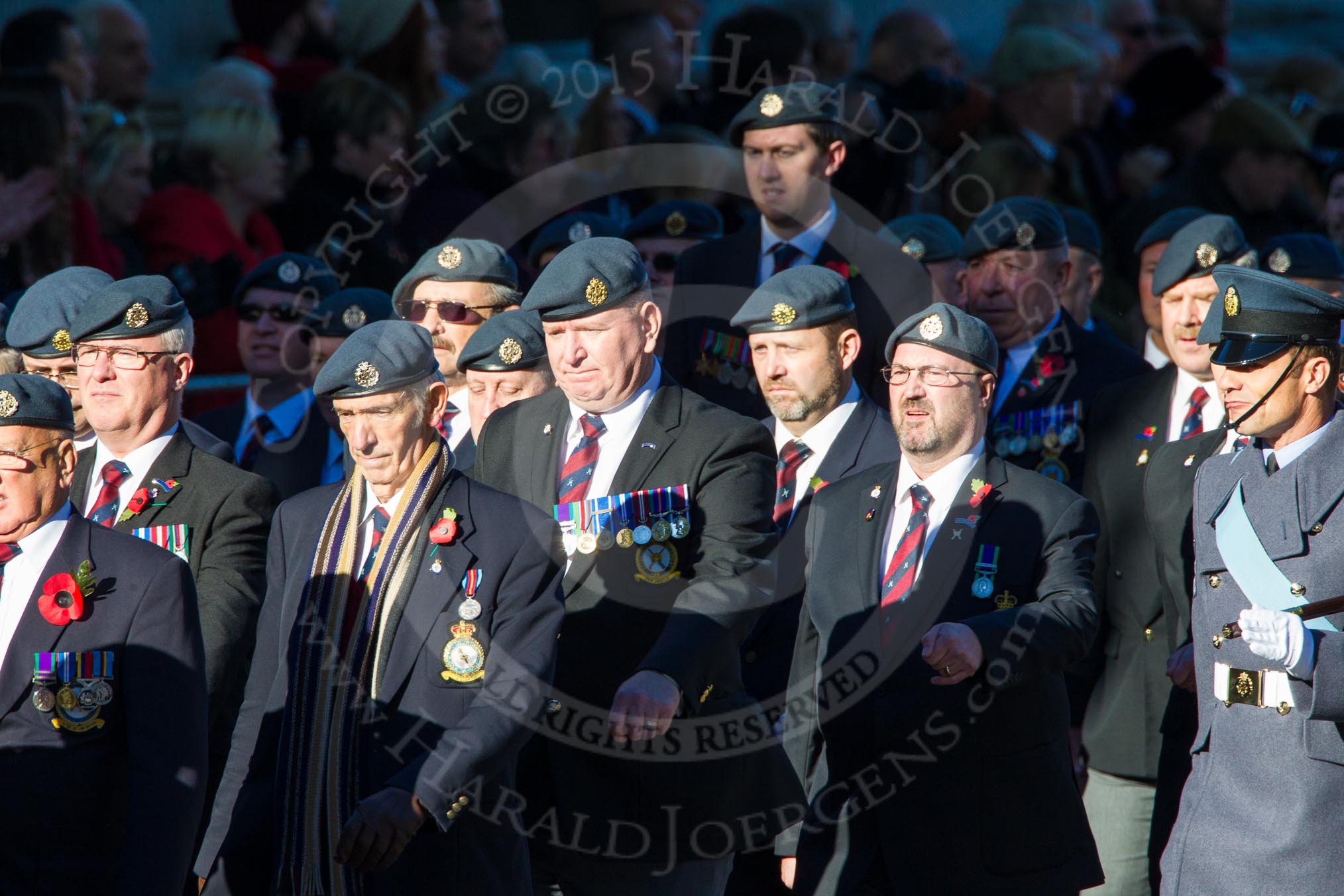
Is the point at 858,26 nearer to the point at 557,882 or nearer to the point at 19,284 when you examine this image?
the point at 19,284

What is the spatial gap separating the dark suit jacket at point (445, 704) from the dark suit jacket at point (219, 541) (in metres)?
0.61

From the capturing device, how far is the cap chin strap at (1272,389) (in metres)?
4.58

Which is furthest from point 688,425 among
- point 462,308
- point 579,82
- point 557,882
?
point 579,82

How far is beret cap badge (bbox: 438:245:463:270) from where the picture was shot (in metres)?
6.84

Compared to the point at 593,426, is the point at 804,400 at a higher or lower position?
higher

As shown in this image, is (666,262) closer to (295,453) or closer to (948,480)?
(295,453)

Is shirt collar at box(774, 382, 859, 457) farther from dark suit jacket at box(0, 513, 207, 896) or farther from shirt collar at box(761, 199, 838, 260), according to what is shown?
dark suit jacket at box(0, 513, 207, 896)

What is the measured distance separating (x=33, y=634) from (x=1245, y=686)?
287cm

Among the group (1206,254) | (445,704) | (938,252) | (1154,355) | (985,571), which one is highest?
(938,252)

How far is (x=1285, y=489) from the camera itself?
4555 mm

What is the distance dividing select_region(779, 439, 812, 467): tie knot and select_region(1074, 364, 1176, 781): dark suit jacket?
1025 millimetres

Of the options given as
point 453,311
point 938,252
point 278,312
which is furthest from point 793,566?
point 278,312

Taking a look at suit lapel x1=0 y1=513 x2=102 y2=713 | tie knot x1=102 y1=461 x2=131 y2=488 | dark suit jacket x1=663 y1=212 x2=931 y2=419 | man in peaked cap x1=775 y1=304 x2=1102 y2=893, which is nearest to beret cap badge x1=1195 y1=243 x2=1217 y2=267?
dark suit jacket x1=663 y1=212 x2=931 y2=419

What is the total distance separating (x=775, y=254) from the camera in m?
7.06
